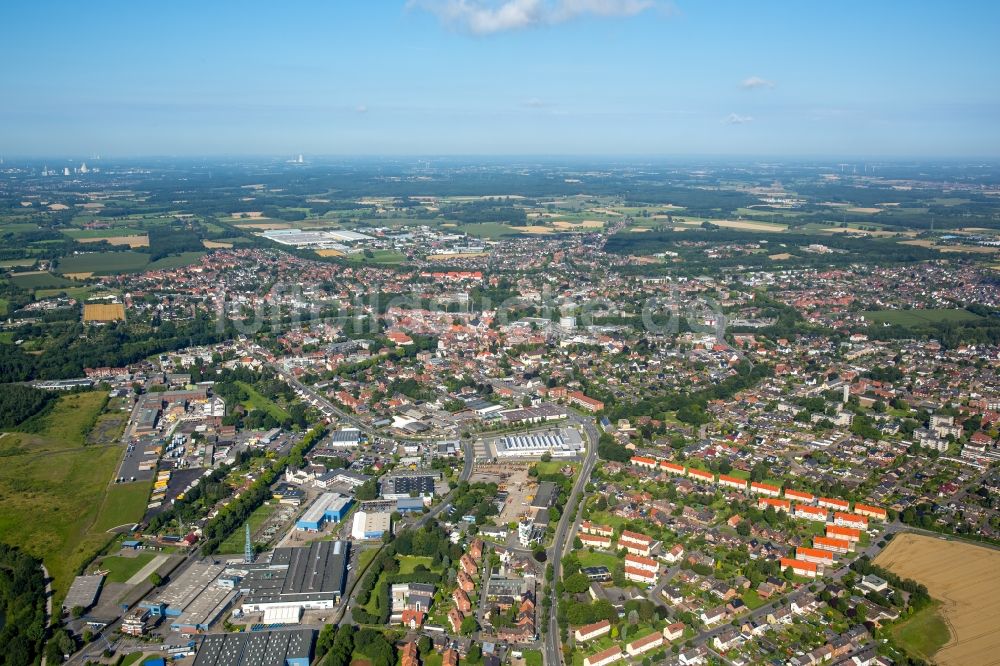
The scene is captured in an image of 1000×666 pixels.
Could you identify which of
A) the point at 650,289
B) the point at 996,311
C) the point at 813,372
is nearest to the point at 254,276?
the point at 650,289

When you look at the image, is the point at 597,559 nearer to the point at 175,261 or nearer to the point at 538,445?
the point at 538,445

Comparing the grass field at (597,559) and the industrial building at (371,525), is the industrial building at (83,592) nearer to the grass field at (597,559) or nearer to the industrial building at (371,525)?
the industrial building at (371,525)

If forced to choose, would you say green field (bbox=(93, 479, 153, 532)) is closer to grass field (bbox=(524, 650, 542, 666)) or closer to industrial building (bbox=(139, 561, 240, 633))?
industrial building (bbox=(139, 561, 240, 633))

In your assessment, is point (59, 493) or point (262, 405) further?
point (262, 405)

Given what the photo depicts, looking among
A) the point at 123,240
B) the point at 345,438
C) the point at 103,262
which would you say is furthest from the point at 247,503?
the point at 123,240

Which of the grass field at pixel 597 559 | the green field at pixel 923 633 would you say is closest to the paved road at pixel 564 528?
the grass field at pixel 597 559

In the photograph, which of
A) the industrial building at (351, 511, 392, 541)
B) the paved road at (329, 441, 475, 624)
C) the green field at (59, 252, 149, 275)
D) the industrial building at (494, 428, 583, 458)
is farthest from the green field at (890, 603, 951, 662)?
the green field at (59, 252, 149, 275)
